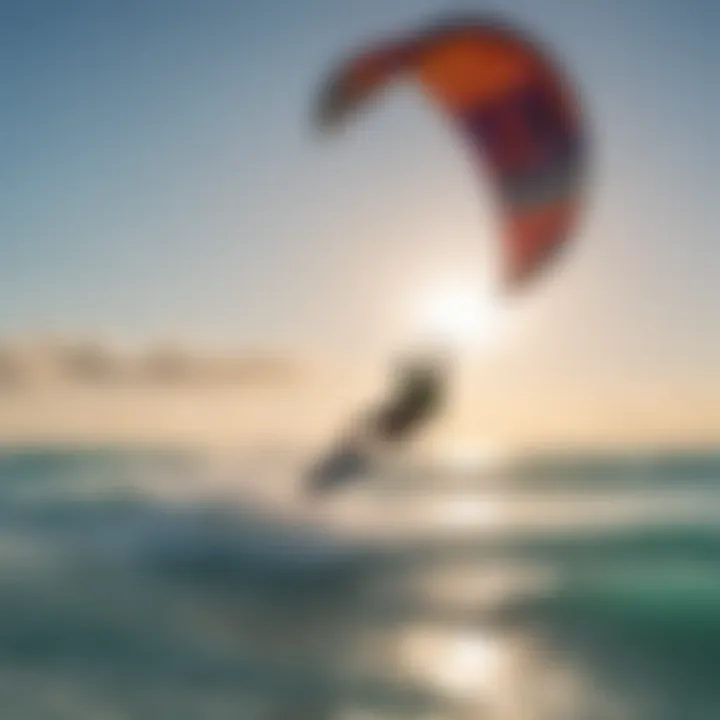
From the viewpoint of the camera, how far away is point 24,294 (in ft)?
6.52

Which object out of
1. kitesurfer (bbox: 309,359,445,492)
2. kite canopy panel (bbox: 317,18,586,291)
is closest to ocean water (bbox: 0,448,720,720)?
kitesurfer (bbox: 309,359,445,492)

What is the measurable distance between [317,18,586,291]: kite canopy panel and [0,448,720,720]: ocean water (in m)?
0.41

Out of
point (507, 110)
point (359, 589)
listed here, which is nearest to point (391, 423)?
point (359, 589)

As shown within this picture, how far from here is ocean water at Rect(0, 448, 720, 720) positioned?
1.87 m

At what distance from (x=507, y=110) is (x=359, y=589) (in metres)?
0.86

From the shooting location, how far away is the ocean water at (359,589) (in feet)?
6.12

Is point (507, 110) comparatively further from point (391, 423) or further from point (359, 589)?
point (359, 589)

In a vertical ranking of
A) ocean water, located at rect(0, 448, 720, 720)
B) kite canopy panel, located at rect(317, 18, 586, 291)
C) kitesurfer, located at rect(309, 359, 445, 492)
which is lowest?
ocean water, located at rect(0, 448, 720, 720)

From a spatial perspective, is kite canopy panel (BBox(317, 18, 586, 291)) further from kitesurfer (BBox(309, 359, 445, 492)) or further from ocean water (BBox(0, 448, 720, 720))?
Result: ocean water (BBox(0, 448, 720, 720))

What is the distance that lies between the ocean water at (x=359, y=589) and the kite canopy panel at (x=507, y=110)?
1.35ft

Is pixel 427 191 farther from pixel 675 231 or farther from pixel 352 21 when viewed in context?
pixel 675 231

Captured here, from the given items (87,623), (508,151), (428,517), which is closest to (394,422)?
(428,517)

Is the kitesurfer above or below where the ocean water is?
above

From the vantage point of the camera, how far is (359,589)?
1.93m
